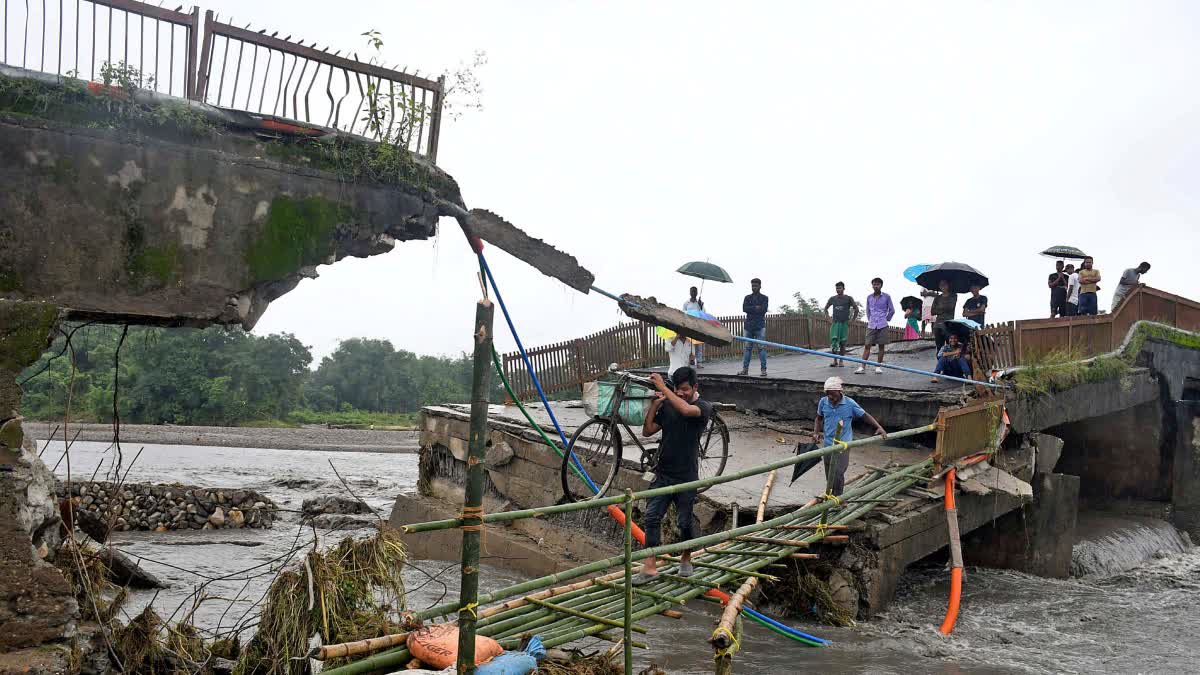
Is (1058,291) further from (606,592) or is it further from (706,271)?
(606,592)

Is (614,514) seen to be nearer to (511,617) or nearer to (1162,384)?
(511,617)

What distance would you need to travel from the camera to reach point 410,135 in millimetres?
6371

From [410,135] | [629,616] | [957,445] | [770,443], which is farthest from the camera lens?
[770,443]

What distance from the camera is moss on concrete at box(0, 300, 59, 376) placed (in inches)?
179

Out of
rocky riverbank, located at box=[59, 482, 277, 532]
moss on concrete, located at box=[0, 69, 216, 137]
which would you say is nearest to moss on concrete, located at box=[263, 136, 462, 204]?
moss on concrete, located at box=[0, 69, 216, 137]

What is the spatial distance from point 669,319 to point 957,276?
11280 mm

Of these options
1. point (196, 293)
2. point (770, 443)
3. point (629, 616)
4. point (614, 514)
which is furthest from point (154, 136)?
point (770, 443)

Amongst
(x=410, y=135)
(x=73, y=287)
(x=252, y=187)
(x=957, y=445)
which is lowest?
(x=957, y=445)

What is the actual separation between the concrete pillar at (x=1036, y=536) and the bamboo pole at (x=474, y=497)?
9.81 metres

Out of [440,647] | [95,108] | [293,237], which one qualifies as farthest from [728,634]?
[95,108]

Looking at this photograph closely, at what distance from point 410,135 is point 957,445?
7052mm

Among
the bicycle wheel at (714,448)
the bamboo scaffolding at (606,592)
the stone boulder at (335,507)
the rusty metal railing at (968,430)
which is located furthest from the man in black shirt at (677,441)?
the stone boulder at (335,507)

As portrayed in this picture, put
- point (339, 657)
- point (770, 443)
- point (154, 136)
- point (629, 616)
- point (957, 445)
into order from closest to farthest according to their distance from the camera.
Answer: point (339, 657), point (629, 616), point (154, 136), point (957, 445), point (770, 443)

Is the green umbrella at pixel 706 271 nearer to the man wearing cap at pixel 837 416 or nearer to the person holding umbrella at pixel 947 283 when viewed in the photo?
the person holding umbrella at pixel 947 283
